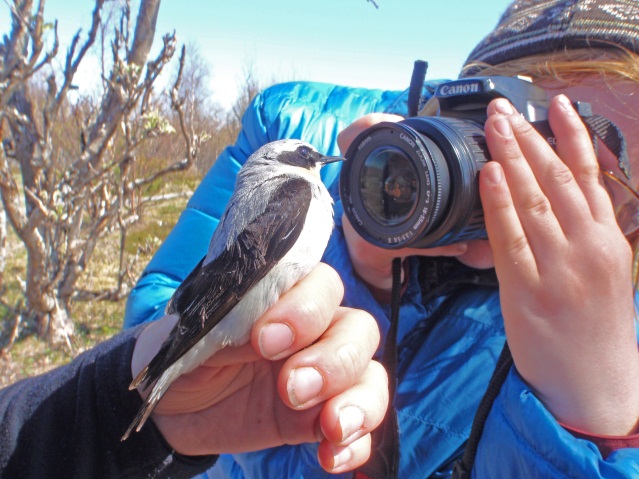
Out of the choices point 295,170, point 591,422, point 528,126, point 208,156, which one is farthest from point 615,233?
point 208,156

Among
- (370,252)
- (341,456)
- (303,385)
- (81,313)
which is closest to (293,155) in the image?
(370,252)

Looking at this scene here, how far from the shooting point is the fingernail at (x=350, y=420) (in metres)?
1.18

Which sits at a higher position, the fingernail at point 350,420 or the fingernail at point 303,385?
the fingernail at point 303,385

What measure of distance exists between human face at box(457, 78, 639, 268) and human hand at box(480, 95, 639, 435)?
13.4 inches

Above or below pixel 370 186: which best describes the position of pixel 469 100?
above

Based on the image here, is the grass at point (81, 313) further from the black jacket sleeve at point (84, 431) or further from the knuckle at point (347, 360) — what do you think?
→ the knuckle at point (347, 360)

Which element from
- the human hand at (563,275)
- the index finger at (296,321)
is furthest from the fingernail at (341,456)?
the human hand at (563,275)

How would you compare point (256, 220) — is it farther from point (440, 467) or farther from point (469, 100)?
point (440, 467)

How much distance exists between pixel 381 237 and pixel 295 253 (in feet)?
0.80

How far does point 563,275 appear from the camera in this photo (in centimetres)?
120

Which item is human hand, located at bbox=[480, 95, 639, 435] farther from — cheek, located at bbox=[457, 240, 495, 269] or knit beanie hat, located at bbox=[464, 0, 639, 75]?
knit beanie hat, located at bbox=[464, 0, 639, 75]

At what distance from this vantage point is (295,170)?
176cm

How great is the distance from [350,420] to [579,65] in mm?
1280

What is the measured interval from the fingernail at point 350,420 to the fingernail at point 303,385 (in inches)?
3.2
